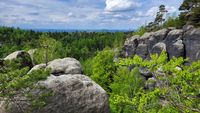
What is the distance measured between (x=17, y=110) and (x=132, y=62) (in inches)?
325

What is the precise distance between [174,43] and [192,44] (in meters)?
3.88

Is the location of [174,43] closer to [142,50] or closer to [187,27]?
[187,27]

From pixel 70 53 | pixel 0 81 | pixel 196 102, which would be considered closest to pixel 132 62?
pixel 196 102

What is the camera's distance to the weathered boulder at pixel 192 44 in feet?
133

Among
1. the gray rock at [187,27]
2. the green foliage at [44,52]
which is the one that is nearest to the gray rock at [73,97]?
the gray rock at [187,27]

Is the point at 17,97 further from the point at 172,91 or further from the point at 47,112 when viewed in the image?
the point at 172,91

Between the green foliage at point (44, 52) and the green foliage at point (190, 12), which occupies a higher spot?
the green foliage at point (190, 12)

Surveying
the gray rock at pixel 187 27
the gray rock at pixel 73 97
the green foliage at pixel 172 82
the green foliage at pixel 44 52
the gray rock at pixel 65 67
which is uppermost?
the green foliage at pixel 172 82

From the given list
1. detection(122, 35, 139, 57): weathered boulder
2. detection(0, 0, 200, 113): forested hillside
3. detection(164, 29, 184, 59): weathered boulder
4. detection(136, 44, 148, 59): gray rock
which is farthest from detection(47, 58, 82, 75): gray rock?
detection(122, 35, 139, 57): weathered boulder

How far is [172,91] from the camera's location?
8492mm

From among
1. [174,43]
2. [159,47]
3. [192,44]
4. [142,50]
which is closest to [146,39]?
[142,50]

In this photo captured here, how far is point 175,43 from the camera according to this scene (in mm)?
45125

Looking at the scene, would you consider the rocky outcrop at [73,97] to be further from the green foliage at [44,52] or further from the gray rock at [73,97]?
the green foliage at [44,52]

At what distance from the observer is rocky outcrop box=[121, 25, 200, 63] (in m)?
41.3
